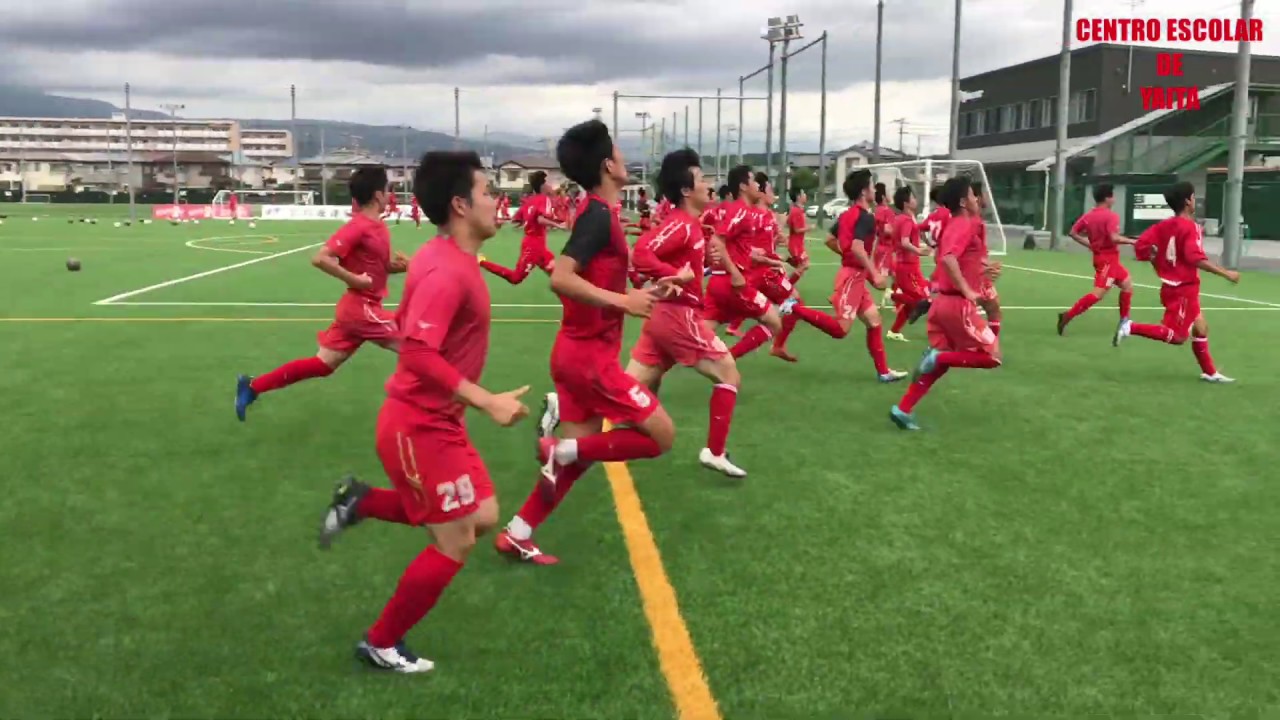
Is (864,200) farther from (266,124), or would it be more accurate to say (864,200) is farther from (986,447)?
(266,124)

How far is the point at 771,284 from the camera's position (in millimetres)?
10828

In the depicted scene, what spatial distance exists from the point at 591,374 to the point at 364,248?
3.52 metres

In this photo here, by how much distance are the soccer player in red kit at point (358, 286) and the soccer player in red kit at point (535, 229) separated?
9622 mm

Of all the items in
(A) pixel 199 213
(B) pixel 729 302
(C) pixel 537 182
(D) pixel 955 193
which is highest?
(C) pixel 537 182

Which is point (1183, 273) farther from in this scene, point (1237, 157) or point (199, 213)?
point (199, 213)

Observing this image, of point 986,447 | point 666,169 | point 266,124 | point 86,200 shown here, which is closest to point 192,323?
point 666,169

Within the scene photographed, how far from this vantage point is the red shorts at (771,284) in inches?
414

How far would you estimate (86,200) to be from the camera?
86938mm

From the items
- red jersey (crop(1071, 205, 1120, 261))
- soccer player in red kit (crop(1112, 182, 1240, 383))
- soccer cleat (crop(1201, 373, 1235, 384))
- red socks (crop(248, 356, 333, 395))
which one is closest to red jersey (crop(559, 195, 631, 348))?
red socks (crop(248, 356, 333, 395))

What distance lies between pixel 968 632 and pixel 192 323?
1223cm

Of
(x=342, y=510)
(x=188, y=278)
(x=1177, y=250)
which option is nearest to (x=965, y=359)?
(x=1177, y=250)

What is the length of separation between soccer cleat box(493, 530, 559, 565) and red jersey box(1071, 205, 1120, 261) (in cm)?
1071

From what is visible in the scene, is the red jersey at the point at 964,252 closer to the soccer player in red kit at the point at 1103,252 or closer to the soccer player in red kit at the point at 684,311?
the soccer player in red kit at the point at 684,311

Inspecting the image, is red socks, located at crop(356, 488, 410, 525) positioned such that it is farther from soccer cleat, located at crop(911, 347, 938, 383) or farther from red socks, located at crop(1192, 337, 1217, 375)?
red socks, located at crop(1192, 337, 1217, 375)
